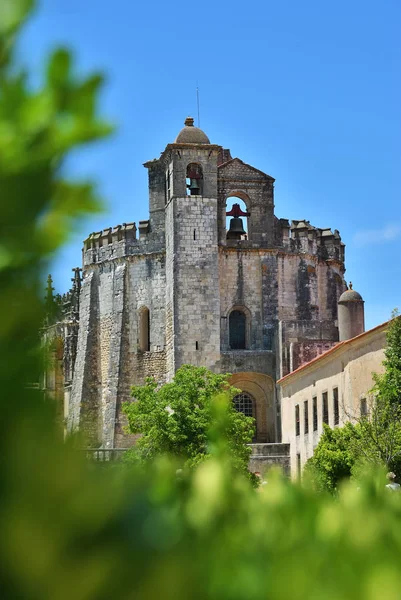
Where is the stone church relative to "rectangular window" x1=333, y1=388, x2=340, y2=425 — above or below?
above

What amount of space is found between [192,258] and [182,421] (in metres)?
13.2

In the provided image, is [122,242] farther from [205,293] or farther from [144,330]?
[205,293]

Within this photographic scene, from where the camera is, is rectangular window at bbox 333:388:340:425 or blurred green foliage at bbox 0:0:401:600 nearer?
blurred green foliage at bbox 0:0:401:600

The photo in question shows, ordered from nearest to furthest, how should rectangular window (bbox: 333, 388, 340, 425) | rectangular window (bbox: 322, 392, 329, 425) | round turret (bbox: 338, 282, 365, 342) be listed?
rectangular window (bbox: 333, 388, 340, 425), rectangular window (bbox: 322, 392, 329, 425), round turret (bbox: 338, 282, 365, 342)

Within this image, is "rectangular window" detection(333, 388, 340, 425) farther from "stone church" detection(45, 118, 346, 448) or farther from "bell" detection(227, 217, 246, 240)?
"bell" detection(227, 217, 246, 240)

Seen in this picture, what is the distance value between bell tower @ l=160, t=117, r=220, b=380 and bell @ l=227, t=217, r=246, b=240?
172cm

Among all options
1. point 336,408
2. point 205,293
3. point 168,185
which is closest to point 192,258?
point 205,293

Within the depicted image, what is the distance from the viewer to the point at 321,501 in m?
2.75

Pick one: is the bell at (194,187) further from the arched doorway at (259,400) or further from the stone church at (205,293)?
the arched doorway at (259,400)

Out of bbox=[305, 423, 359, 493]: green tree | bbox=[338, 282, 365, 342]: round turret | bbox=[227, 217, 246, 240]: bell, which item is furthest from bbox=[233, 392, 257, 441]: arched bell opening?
bbox=[305, 423, 359, 493]: green tree

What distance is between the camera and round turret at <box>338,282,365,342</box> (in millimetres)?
41031

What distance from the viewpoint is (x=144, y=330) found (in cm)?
4559

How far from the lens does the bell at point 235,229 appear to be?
1785 inches

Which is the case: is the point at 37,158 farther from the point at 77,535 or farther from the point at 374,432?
the point at 374,432
